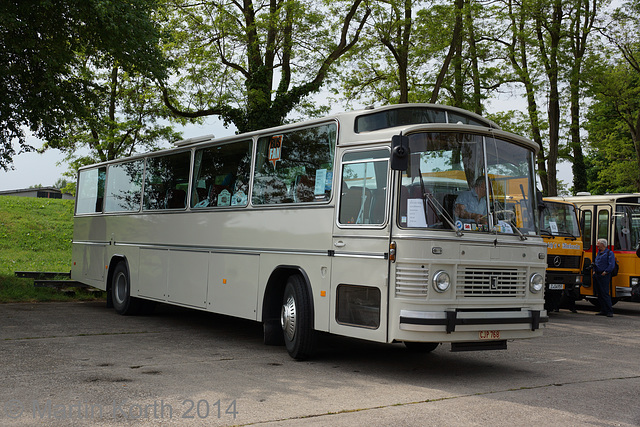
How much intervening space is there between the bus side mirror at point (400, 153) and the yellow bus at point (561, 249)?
9894 mm

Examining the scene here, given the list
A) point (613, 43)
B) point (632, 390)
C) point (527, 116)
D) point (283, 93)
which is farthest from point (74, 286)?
point (613, 43)

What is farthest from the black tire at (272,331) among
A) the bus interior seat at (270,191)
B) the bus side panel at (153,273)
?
the bus side panel at (153,273)

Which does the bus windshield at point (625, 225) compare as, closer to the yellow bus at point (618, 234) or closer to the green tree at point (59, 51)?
the yellow bus at point (618, 234)

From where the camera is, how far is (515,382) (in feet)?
26.7

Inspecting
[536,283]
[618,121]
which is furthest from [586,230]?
[618,121]

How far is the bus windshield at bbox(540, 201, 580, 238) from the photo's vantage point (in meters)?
17.2

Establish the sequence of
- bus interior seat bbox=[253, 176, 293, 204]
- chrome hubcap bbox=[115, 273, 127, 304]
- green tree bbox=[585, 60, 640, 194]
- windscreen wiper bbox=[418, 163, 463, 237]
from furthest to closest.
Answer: green tree bbox=[585, 60, 640, 194], chrome hubcap bbox=[115, 273, 127, 304], bus interior seat bbox=[253, 176, 293, 204], windscreen wiper bbox=[418, 163, 463, 237]

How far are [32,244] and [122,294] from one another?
2021 centimetres

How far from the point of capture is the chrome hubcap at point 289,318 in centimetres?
941

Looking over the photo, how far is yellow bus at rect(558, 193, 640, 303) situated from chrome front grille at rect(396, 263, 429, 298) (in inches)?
488

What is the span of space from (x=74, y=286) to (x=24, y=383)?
11.2m

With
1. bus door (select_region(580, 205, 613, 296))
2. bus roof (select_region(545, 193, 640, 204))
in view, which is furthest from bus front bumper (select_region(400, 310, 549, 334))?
bus door (select_region(580, 205, 613, 296))

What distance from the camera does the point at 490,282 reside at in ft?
27.0

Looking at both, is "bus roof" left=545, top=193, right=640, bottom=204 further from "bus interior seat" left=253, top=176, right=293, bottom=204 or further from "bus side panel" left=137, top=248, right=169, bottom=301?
"bus side panel" left=137, top=248, right=169, bottom=301
